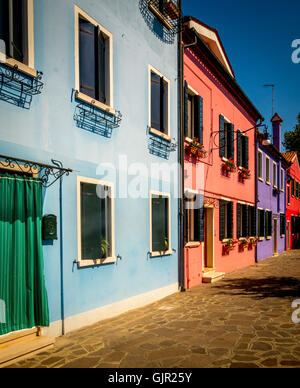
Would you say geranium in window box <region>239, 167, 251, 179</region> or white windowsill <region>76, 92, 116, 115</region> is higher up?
white windowsill <region>76, 92, 116, 115</region>

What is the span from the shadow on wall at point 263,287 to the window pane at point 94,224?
170 inches

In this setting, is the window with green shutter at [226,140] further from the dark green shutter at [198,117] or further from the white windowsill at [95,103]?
the white windowsill at [95,103]

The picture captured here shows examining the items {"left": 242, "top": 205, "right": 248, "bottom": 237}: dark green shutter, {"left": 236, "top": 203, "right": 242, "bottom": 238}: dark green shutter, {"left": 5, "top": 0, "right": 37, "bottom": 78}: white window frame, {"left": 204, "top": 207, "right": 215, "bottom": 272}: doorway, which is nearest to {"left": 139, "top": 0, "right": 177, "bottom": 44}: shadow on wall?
{"left": 5, "top": 0, "right": 37, "bottom": 78}: white window frame

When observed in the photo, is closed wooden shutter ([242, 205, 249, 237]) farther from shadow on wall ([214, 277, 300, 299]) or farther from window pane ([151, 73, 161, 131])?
window pane ([151, 73, 161, 131])

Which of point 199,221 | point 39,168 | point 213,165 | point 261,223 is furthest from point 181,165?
point 261,223

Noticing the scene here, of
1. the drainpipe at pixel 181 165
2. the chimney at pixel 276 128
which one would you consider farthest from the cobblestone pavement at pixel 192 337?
the chimney at pixel 276 128

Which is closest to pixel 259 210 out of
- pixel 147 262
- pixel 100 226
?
pixel 147 262

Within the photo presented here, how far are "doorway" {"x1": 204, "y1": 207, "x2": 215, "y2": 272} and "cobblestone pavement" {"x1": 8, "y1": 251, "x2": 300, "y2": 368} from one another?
3.11 m

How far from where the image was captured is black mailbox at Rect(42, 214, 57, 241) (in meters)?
5.28

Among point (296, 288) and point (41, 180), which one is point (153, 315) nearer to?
point (41, 180)

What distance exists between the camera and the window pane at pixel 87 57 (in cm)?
638

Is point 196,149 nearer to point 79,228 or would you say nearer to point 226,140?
point 226,140

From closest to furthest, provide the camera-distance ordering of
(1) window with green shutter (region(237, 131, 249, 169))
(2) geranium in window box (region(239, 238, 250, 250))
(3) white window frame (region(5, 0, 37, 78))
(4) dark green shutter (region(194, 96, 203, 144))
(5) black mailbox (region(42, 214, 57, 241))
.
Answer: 1. (3) white window frame (region(5, 0, 37, 78))
2. (5) black mailbox (region(42, 214, 57, 241))
3. (4) dark green shutter (region(194, 96, 203, 144))
4. (2) geranium in window box (region(239, 238, 250, 250))
5. (1) window with green shutter (region(237, 131, 249, 169))

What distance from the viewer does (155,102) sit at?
8922 millimetres
